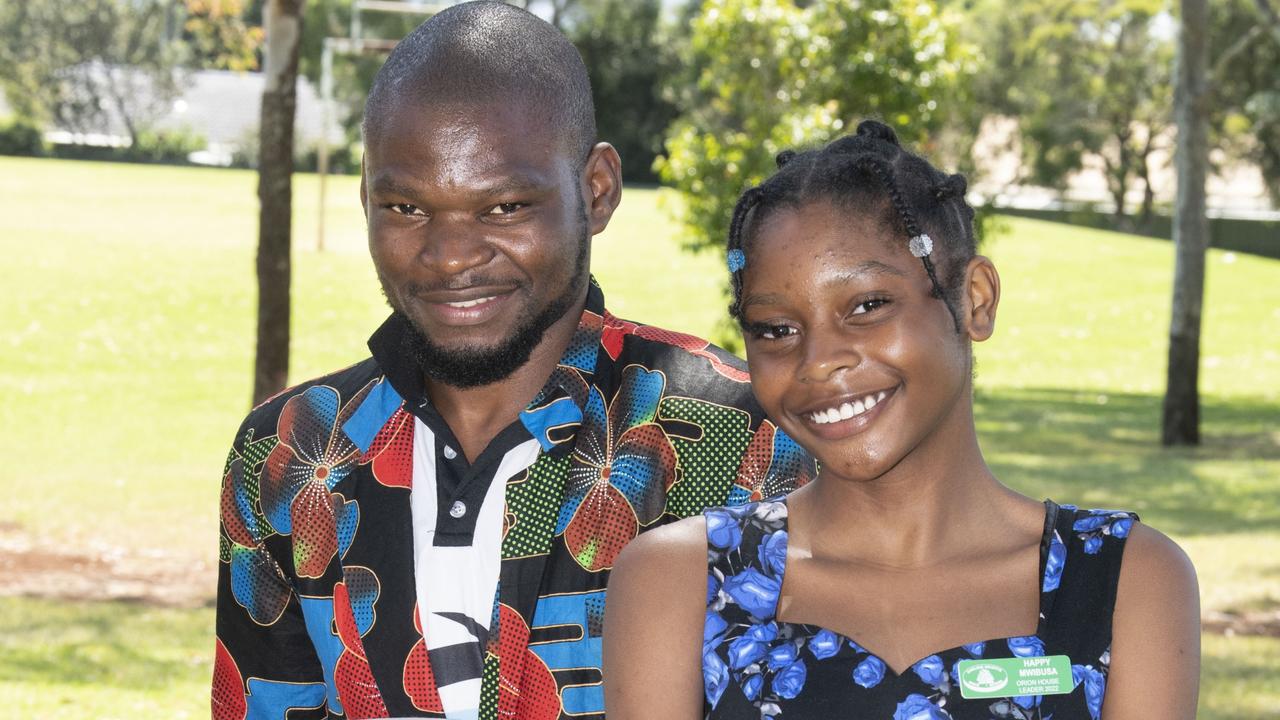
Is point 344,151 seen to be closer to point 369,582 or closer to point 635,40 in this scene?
point 635,40

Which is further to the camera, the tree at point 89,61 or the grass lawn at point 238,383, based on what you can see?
the tree at point 89,61

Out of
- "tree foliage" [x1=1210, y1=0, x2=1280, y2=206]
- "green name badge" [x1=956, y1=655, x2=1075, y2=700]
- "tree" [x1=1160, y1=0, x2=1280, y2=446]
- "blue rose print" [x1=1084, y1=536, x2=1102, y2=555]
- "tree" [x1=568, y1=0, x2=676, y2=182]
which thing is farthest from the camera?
"tree" [x1=568, y1=0, x2=676, y2=182]

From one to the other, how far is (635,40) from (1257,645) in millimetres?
45961

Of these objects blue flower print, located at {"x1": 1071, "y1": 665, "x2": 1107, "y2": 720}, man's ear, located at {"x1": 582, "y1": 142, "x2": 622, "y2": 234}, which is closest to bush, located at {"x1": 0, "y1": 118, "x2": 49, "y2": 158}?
man's ear, located at {"x1": 582, "y1": 142, "x2": 622, "y2": 234}

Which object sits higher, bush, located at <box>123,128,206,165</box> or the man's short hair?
the man's short hair

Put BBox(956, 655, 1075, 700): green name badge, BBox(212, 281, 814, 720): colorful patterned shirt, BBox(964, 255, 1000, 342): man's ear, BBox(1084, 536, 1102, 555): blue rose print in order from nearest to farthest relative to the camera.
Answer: BBox(956, 655, 1075, 700): green name badge → BBox(1084, 536, 1102, 555): blue rose print → BBox(964, 255, 1000, 342): man's ear → BBox(212, 281, 814, 720): colorful patterned shirt

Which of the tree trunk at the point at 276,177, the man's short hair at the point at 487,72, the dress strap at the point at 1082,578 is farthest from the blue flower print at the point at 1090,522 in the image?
the tree trunk at the point at 276,177

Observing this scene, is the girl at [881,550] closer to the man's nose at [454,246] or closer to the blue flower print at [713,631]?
the blue flower print at [713,631]

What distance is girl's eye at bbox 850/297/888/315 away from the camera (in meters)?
2.42

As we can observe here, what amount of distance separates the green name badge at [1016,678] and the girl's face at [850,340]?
0.31m

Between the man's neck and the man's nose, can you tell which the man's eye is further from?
the man's neck

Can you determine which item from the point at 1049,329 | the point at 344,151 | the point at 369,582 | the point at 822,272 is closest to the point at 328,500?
the point at 369,582

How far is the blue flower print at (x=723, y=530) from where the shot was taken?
2453 millimetres

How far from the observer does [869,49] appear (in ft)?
54.2
